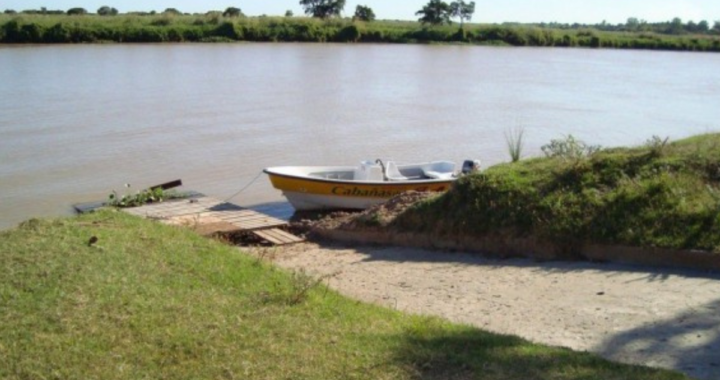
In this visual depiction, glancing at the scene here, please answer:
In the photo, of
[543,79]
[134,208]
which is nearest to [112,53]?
[543,79]

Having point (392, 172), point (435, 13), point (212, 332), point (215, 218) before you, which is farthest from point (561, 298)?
point (435, 13)

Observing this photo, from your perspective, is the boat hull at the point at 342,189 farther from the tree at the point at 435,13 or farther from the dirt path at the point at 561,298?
the tree at the point at 435,13

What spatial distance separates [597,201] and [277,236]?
439 centimetres

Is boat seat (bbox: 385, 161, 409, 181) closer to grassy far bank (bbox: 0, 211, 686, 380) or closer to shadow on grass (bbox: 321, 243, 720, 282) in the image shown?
shadow on grass (bbox: 321, 243, 720, 282)

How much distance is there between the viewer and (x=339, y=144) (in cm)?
2289

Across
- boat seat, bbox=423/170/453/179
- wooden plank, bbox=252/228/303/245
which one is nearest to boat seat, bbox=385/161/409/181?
boat seat, bbox=423/170/453/179

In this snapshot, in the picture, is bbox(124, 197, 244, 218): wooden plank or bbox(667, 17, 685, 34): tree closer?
bbox(124, 197, 244, 218): wooden plank

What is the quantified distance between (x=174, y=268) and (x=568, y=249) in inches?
168

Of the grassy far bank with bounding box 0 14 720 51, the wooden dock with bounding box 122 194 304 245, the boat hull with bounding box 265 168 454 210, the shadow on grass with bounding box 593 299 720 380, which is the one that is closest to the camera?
the shadow on grass with bounding box 593 299 720 380

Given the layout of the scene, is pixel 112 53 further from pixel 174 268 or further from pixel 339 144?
pixel 174 268

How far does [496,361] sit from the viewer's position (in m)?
5.68

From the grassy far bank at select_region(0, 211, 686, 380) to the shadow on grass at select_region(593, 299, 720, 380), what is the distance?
57 centimetres

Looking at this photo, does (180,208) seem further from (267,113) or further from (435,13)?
(435,13)

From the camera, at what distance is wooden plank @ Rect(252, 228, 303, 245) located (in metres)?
12.0
